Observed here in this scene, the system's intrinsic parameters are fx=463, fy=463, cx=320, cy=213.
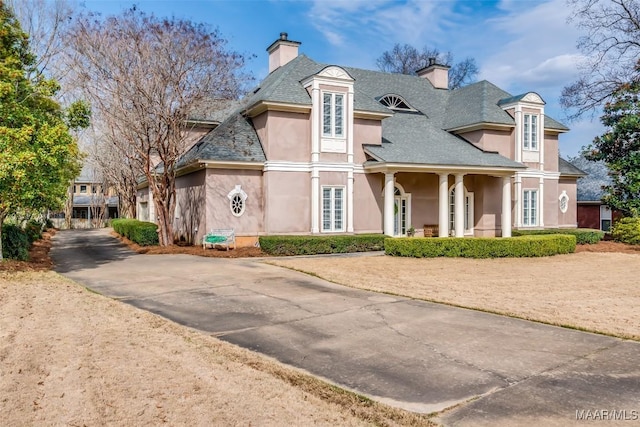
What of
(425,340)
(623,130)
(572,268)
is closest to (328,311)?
(425,340)

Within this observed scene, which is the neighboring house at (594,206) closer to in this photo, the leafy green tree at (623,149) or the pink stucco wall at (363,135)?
the leafy green tree at (623,149)

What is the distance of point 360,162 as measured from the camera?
23.1 m

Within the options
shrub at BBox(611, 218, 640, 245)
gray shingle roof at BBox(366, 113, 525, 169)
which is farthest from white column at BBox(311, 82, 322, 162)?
shrub at BBox(611, 218, 640, 245)

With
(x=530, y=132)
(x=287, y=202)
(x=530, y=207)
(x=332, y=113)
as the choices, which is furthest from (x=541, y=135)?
(x=287, y=202)

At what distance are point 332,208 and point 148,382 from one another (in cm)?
1720

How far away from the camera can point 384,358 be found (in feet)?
21.1

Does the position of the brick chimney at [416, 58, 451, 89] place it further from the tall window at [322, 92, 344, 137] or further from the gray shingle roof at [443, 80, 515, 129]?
the tall window at [322, 92, 344, 137]

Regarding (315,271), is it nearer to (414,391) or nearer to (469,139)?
(414,391)

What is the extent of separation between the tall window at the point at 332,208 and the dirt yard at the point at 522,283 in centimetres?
403

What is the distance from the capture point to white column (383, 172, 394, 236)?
22.0m

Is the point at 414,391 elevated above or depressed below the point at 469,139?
below

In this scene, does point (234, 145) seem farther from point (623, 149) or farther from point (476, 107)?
point (623, 149)

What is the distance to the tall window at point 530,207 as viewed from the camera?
27.9 m

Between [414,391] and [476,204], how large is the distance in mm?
23088
